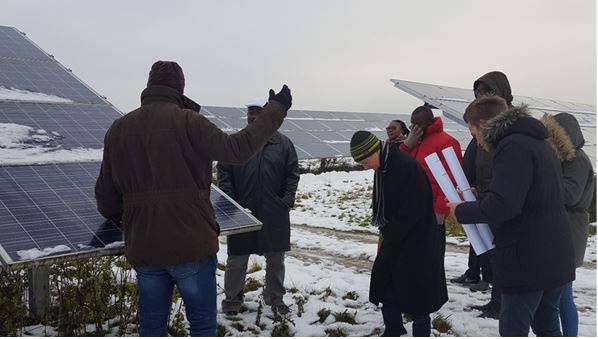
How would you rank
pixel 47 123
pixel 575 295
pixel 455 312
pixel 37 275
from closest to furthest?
1. pixel 37 275
2. pixel 47 123
3. pixel 455 312
4. pixel 575 295

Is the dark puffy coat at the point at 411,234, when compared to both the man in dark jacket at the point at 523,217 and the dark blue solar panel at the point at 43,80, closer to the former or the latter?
the man in dark jacket at the point at 523,217

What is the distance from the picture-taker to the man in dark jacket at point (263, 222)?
4.47 m

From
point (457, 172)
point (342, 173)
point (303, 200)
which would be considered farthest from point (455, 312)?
point (342, 173)

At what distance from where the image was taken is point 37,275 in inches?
156

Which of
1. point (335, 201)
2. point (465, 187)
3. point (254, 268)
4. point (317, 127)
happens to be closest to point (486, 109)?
point (465, 187)

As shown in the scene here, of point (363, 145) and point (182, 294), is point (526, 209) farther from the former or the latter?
point (182, 294)

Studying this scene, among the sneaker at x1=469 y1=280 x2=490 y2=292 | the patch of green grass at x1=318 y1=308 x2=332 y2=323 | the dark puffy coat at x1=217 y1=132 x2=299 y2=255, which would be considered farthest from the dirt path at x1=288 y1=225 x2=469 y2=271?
the dark puffy coat at x1=217 y1=132 x2=299 y2=255

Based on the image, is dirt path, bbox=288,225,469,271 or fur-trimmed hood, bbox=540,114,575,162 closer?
fur-trimmed hood, bbox=540,114,575,162

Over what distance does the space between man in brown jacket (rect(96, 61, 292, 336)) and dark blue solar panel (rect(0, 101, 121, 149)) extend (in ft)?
5.62

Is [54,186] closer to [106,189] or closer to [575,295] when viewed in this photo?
[106,189]

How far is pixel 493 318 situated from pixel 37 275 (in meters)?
3.97

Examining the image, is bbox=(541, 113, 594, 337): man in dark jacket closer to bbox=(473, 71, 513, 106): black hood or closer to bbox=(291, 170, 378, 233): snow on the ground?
bbox=(473, 71, 513, 106): black hood

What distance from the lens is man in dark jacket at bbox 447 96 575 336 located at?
2602 mm

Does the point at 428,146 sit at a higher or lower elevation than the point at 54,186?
higher
